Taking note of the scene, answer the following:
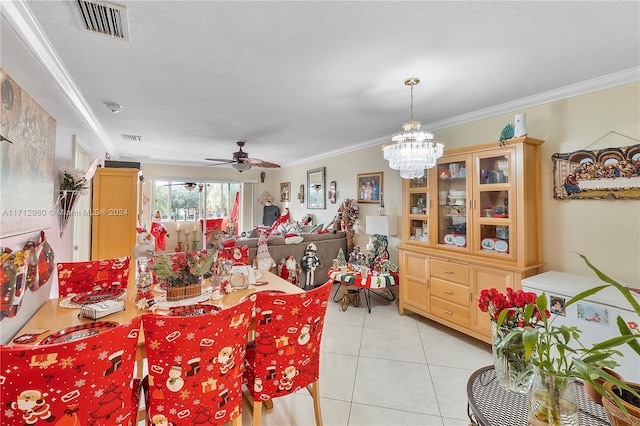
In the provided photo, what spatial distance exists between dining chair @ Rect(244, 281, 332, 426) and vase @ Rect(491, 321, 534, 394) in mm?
785

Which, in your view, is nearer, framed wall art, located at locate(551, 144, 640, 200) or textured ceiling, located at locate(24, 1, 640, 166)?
textured ceiling, located at locate(24, 1, 640, 166)

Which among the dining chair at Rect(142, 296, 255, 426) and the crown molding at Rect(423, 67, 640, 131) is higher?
the crown molding at Rect(423, 67, 640, 131)

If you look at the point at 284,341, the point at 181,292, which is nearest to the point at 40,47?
the point at 181,292

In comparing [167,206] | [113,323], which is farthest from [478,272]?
[167,206]

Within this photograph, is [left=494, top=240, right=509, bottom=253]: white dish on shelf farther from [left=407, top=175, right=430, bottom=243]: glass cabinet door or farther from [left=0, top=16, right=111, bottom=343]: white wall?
[left=0, top=16, right=111, bottom=343]: white wall

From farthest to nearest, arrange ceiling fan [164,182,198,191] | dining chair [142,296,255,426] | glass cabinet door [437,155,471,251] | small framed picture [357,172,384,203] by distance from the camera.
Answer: ceiling fan [164,182,198,191] → small framed picture [357,172,384,203] → glass cabinet door [437,155,471,251] → dining chair [142,296,255,426]

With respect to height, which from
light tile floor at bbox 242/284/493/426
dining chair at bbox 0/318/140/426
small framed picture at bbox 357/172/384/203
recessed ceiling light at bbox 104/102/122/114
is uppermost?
recessed ceiling light at bbox 104/102/122/114

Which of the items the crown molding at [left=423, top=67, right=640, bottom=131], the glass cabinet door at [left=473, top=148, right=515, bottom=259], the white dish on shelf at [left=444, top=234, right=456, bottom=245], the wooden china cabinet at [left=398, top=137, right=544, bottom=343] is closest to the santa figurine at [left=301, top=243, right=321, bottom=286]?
the wooden china cabinet at [left=398, top=137, right=544, bottom=343]

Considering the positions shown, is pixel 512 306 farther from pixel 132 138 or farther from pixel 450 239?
pixel 132 138

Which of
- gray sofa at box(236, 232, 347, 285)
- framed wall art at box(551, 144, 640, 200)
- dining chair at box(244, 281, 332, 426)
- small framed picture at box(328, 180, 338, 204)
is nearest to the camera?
dining chair at box(244, 281, 332, 426)

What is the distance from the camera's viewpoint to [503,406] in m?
1.04

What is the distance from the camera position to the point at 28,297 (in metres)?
1.61

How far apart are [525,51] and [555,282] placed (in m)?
1.78

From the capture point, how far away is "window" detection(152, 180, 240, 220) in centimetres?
720
